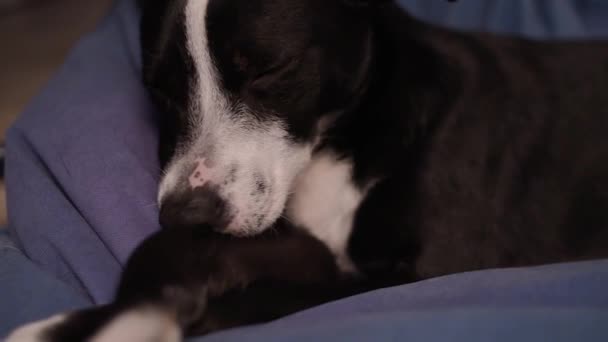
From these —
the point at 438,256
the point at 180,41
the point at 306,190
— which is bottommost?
the point at 438,256

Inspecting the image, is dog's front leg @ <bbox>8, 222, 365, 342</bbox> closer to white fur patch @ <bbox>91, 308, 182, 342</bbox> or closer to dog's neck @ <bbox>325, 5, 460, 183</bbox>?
white fur patch @ <bbox>91, 308, 182, 342</bbox>

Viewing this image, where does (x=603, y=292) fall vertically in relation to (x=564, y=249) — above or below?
above

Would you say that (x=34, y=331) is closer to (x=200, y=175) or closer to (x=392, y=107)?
(x=200, y=175)

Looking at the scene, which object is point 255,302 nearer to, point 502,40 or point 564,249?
point 564,249

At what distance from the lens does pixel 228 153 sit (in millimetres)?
1176

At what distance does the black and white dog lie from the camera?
1.14 meters

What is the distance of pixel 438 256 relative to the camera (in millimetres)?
1280

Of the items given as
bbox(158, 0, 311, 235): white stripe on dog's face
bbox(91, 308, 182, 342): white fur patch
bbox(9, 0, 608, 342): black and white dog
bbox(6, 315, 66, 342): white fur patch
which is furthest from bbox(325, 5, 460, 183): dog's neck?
bbox(6, 315, 66, 342): white fur patch

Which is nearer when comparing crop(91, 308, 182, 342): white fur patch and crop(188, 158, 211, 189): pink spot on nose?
crop(91, 308, 182, 342): white fur patch

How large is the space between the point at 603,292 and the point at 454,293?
269 mm

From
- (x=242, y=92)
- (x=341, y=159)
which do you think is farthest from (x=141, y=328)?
(x=341, y=159)

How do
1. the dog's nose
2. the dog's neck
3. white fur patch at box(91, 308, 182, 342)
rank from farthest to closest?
the dog's neck → the dog's nose → white fur patch at box(91, 308, 182, 342)

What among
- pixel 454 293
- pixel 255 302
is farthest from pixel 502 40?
pixel 255 302

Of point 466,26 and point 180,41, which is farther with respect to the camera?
point 466,26
